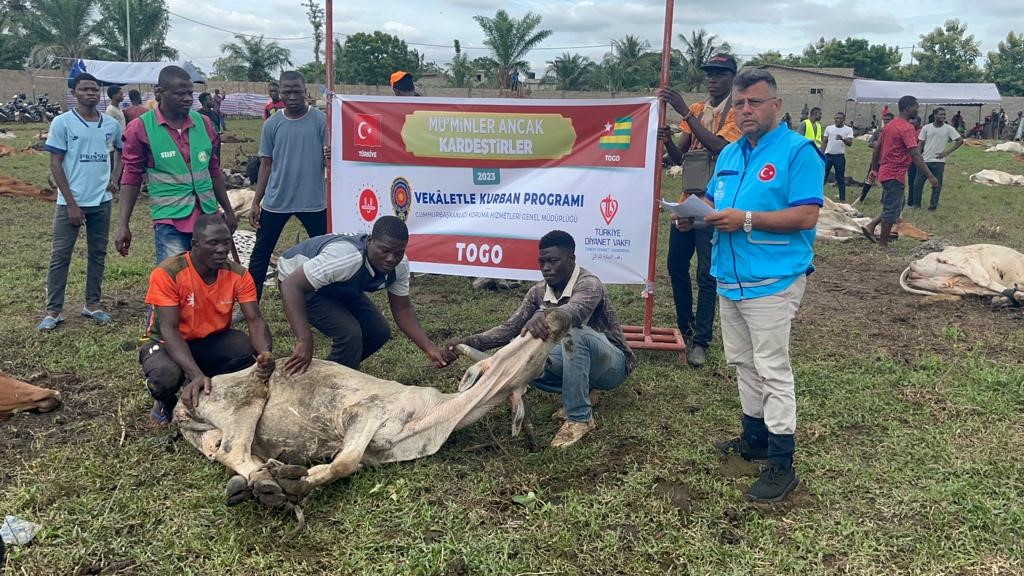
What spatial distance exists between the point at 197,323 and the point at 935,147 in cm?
1223

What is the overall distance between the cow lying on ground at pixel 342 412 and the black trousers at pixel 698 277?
1811 mm

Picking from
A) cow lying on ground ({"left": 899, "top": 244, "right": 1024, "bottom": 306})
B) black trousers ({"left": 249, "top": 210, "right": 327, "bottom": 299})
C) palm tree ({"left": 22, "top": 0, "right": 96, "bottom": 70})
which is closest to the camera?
black trousers ({"left": 249, "top": 210, "right": 327, "bottom": 299})

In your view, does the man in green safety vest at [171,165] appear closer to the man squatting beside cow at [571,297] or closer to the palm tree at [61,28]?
the man squatting beside cow at [571,297]

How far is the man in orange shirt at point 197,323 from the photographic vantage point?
11.7 feet

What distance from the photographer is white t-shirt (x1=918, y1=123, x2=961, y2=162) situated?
1148 cm

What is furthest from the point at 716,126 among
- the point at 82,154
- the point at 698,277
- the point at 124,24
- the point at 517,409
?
the point at 124,24

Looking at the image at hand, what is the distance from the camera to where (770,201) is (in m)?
3.04

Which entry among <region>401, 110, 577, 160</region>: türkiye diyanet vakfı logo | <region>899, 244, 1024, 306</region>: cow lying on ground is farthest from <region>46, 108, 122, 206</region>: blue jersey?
<region>899, 244, 1024, 306</region>: cow lying on ground

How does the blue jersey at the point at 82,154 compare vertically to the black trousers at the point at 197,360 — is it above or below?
above

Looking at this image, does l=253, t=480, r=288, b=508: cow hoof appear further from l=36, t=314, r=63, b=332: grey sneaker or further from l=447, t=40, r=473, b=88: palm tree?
l=447, t=40, r=473, b=88: palm tree

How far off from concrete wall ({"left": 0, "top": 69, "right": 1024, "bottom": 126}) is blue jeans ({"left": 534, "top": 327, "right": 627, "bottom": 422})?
2768 cm

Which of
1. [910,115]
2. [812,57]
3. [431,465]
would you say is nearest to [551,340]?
[431,465]

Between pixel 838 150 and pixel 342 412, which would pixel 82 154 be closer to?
pixel 342 412

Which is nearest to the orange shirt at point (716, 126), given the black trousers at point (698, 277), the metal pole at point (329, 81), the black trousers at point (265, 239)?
the black trousers at point (698, 277)
